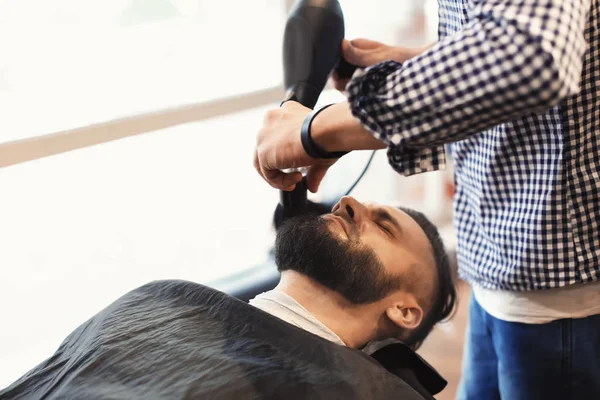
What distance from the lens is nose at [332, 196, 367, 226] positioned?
1.51 m

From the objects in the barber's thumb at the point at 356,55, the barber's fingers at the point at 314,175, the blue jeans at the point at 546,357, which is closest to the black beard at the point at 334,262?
the barber's fingers at the point at 314,175

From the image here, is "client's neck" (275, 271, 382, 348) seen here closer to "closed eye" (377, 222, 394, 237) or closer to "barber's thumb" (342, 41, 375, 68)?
"closed eye" (377, 222, 394, 237)

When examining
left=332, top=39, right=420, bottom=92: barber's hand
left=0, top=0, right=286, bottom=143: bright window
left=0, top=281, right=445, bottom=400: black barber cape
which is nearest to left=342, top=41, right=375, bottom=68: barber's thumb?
left=332, top=39, right=420, bottom=92: barber's hand

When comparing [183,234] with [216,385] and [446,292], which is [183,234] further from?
[216,385]

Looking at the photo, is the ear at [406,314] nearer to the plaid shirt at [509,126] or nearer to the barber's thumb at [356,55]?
the plaid shirt at [509,126]

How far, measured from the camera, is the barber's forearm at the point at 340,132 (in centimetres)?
98

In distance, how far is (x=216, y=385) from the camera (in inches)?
45.3

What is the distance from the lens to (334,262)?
1.42 m

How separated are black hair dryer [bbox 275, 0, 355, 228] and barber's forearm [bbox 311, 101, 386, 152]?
37 centimetres

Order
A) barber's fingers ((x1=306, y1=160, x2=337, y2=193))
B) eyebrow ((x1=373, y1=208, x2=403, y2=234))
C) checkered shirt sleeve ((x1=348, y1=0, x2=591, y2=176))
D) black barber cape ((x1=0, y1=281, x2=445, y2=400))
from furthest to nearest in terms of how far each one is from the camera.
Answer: eyebrow ((x1=373, y1=208, x2=403, y2=234)) < barber's fingers ((x1=306, y1=160, x2=337, y2=193)) < black barber cape ((x1=0, y1=281, x2=445, y2=400)) < checkered shirt sleeve ((x1=348, y1=0, x2=591, y2=176))

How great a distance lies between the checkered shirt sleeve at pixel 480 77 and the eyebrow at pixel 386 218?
2.03ft

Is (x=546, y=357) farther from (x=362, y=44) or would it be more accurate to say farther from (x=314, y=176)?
(x=362, y=44)

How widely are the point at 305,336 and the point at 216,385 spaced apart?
0.19 meters

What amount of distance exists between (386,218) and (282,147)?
53cm
